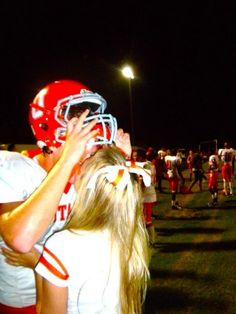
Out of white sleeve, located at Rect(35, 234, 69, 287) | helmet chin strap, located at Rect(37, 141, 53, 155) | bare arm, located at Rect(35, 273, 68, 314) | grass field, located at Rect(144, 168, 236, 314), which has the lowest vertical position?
grass field, located at Rect(144, 168, 236, 314)

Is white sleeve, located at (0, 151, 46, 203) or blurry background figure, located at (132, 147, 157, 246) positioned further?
blurry background figure, located at (132, 147, 157, 246)

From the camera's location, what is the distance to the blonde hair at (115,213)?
5.71 feet

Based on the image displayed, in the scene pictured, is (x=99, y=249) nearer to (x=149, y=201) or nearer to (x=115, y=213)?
(x=115, y=213)

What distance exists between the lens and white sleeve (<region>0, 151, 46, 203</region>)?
2004mm

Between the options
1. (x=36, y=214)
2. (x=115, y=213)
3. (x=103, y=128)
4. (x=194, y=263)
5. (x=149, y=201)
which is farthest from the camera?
(x=149, y=201)

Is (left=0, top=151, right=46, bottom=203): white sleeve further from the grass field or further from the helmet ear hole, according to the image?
the grass field

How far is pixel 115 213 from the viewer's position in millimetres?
1774

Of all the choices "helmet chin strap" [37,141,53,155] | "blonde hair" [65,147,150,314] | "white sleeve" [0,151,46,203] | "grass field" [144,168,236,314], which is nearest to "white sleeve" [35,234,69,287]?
"blonde hair" [65,147,150,314]

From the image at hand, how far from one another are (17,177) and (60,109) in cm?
51

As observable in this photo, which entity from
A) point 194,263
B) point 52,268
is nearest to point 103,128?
point 52,268

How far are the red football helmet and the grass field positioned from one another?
3749mm

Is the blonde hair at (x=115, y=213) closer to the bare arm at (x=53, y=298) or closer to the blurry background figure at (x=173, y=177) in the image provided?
the bare arm at (x=53, y=298)

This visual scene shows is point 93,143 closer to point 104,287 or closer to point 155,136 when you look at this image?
point 104,287

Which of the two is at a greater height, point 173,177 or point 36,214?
point 173,177
